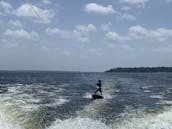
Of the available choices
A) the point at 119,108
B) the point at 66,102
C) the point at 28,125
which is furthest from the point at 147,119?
the point at 66,102

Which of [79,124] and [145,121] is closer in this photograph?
[79,124]

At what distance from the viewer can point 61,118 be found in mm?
26562

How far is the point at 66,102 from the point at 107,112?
742cm

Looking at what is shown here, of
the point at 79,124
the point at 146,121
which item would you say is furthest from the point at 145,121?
the point at 79,124

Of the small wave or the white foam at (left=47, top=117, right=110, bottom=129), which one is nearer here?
the white foam at (left=47, top=117, right=110, bottom=129)

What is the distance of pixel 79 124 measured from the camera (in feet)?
79.4

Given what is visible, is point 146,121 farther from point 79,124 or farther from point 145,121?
point 79,124

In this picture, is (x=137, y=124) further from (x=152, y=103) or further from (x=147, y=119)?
(x=152, y=103)

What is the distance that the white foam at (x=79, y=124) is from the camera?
23.7 meters

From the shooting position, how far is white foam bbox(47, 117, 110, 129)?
23.7 metres

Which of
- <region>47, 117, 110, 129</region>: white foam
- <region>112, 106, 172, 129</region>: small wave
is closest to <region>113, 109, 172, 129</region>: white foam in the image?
<region>112, 106, 172, 129</region>: small wave

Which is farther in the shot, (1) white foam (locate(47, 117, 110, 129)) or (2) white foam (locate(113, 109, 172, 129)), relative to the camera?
(2) white foam (locate(113, 109, 172, 129))

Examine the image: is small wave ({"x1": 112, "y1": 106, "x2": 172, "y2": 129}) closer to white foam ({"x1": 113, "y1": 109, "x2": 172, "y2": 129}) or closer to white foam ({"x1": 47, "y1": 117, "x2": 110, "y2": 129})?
white foam ({"x1": 113, "y1": 109, "x2": 172, "y2": 129})

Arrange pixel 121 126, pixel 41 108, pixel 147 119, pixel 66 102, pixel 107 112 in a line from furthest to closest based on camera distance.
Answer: pixel 66 102 < pixel 41 108 < pixel 107 112 < pixel 147 119 < pixel 121 126
